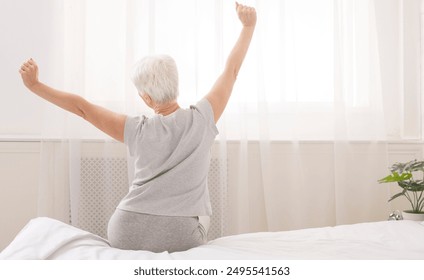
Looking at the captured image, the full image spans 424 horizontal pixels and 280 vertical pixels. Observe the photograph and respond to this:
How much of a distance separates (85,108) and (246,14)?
0.72 metres

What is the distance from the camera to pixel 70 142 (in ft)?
8.59

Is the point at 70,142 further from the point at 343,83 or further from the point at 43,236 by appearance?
the point at 343,83

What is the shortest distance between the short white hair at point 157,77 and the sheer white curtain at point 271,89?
40.9 inches

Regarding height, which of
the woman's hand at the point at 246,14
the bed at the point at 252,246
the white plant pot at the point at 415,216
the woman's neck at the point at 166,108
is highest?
the woman's hand at the point at 246,14

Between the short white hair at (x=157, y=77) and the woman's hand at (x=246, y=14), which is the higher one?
the woman's hand at (x=246, y=14)

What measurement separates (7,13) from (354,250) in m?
2.46

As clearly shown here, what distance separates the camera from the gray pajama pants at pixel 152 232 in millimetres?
1499

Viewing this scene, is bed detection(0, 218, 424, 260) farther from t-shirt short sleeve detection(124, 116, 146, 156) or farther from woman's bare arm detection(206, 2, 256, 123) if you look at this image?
woman's bare arm detection(206, 2, 256, 123)

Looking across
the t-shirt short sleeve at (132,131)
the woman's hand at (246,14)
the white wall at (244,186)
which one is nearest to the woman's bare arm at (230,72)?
the woman's hand at (246,14)

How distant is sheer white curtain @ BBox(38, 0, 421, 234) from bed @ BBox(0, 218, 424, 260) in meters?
→ 0.99

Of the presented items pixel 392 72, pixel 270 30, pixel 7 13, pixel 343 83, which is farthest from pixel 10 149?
pixel 392 72

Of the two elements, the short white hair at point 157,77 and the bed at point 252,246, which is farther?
the short white hair at point 157,77

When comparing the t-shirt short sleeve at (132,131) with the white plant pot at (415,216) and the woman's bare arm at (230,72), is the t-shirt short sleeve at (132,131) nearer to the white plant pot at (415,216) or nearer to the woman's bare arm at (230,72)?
the woman's bare arm at (230,72)

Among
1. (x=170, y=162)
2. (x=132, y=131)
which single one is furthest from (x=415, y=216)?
(x=132, y=131)
